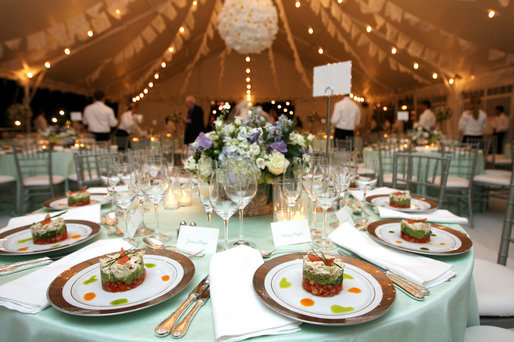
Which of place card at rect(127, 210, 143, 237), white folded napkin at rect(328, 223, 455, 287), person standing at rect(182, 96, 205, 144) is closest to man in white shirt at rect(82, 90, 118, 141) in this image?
person standing at rect(182, 96, 205, 144)

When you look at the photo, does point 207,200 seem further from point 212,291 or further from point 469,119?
Answer: point 469,119

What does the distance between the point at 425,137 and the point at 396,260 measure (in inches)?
198

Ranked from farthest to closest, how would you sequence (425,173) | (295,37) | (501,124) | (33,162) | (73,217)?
(295,37) < (501,124) < (33,162) < (425,173) < (73,217)

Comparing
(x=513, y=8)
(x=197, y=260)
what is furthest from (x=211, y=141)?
(x=513, y=8)

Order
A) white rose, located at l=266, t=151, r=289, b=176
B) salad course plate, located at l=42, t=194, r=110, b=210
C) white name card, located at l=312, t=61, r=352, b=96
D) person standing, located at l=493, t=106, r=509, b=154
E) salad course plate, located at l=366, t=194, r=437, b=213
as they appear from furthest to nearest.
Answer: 1. person standing, located at l=493, t=106, r=509, b=154
2. white name card, located at l=312, t=61, r=352, b=96
3. salad course plate, located at l=42, t=194, r=110, b=210
4. salad course plate, located at l=366, t=194, r=437, b=213
5. white rose, located at l=266, t=151, r=289, b=176

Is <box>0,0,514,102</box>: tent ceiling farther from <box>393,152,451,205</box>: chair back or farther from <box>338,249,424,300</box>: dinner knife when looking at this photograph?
<box>338,249,424,300</box>: dinner knife

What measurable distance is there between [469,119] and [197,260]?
746 centimetres

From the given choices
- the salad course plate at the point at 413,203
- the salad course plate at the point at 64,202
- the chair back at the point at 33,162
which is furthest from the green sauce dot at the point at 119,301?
the chair back at the point at 33,162

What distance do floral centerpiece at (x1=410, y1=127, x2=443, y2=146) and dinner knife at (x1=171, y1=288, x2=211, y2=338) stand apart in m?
5.36

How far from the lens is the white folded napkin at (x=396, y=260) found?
2.94ft

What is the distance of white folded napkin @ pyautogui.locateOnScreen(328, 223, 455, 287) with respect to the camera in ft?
2.94

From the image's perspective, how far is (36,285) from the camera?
0.85 m

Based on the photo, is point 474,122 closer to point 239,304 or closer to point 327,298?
point 327,298

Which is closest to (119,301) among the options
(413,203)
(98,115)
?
(413,203)
